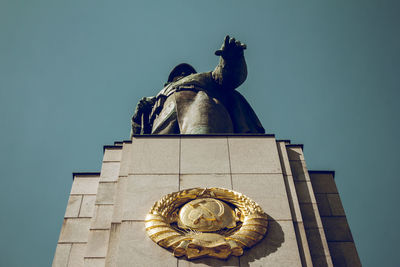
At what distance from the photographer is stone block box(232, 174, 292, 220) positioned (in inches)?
338

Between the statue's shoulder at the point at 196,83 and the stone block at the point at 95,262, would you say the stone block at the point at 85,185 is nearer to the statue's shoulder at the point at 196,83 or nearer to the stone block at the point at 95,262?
the stone block at the point at 95,262

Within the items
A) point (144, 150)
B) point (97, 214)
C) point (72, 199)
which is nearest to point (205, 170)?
point (144, 150)

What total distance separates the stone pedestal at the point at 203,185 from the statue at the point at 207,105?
1.69m

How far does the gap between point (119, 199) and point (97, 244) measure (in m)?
0.88

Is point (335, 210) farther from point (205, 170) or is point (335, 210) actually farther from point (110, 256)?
point (110, 256)

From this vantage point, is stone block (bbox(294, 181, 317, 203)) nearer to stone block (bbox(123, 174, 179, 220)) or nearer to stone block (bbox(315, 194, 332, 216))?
stone block (bbox(315, 194, 332, 216))

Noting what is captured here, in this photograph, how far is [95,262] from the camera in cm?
817

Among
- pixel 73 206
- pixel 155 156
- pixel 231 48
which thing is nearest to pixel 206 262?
pixel 155 156

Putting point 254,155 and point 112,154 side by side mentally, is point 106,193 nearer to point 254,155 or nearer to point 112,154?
point 112,154

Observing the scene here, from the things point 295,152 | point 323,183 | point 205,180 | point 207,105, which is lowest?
point 205,180

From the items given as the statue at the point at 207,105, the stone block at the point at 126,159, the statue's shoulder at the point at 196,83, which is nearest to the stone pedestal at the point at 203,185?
the stone block at the point at 126,159

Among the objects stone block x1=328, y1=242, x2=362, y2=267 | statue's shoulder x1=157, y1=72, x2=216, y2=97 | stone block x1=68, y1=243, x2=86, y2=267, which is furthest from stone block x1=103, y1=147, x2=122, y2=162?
stone block x1=328, y1=242, x2=362, y2=267

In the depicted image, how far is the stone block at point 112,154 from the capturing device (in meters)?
10.3

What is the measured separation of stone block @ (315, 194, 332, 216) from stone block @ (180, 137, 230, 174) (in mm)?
1986
